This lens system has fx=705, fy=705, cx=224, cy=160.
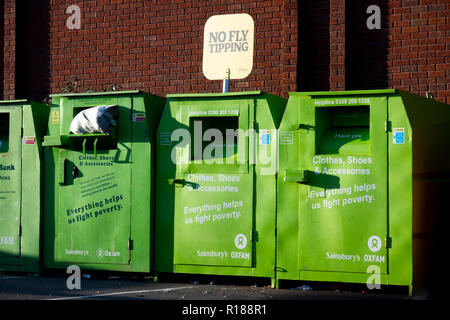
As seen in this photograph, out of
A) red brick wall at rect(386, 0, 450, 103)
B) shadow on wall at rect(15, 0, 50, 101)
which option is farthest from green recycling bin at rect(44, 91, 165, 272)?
shadow on wall at rect(15, 0, 50, 101)

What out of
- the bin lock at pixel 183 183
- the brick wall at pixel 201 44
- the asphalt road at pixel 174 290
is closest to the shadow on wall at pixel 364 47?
the brick wall at pixel 201 44

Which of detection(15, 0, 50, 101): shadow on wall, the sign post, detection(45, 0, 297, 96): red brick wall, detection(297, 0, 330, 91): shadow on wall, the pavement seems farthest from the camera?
detection(15, 0, 50, 101): shadow on wall

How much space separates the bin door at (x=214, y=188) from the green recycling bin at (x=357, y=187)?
15.4 inches

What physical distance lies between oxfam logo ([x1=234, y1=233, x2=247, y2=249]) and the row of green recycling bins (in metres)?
0.01

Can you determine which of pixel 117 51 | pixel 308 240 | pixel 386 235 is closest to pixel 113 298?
pixel 308 240

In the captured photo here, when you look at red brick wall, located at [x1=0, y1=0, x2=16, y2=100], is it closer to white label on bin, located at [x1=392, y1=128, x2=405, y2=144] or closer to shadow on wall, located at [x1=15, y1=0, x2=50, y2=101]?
shadow on wall, located at [x1=15, y1=0, x2=50, y2=101]

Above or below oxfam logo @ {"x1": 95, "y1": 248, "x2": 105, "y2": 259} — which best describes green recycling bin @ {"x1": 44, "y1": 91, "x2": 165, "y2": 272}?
above

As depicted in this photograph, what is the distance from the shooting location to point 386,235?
663cm

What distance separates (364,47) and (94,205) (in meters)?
4.25

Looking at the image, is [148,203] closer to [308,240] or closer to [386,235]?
[308,240]

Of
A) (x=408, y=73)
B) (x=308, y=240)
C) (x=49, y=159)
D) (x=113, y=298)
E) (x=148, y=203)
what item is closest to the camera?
(x=113, y=298)

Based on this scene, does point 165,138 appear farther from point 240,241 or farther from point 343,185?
point 343,185

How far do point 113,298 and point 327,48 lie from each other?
4834 mm

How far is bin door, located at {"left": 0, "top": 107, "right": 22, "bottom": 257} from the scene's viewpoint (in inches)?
317
